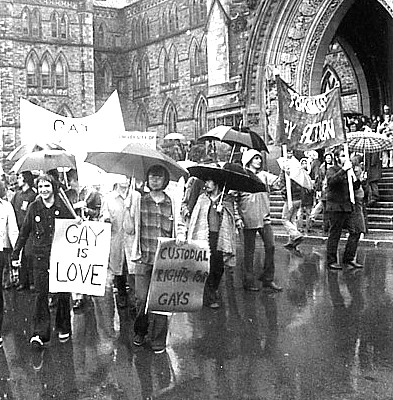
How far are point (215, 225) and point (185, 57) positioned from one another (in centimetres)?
3477

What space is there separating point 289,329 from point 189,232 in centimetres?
169

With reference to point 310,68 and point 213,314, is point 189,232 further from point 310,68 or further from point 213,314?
point 310,68

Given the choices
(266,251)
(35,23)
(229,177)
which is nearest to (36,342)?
(229,177)

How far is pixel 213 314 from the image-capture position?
7953mm

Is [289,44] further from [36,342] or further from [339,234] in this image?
[36,342]

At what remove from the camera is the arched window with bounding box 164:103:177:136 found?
43281mm

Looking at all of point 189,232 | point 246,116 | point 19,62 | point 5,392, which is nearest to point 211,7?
point 246,116

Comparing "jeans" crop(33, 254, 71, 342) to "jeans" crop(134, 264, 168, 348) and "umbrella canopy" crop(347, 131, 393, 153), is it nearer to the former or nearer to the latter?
"jeans" crop(134, 264, 168, 348)

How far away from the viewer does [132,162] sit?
6797 millimetres

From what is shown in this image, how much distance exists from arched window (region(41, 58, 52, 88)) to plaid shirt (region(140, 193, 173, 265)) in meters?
40.1

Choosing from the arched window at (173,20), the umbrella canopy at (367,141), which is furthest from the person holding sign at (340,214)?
the arched window at (173,20)

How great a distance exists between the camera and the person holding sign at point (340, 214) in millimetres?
10688

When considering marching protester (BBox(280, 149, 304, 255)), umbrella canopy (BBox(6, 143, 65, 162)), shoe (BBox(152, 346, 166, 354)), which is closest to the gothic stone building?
marching protester (BBox(280, 149, 304, 255))

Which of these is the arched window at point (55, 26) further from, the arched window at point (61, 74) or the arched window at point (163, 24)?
the arched window at point (163, 24)
